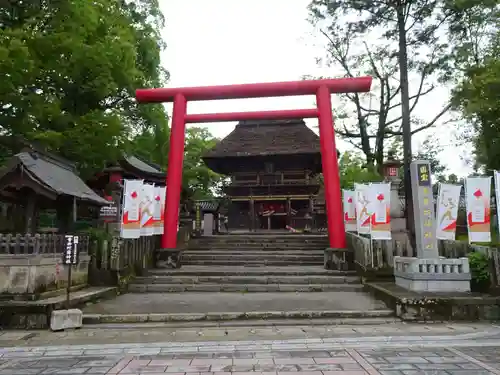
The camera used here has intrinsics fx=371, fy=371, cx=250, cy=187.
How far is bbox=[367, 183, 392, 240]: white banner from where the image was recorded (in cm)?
1069

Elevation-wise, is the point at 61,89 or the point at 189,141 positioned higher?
the point at 189,141

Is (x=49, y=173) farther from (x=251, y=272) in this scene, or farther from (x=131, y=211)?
(x=251, y=272)

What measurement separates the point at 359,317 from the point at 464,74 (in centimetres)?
1683

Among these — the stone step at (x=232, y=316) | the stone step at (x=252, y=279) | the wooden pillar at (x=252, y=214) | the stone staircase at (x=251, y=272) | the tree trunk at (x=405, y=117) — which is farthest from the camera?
the wooden pillar at (x=252, y=214)

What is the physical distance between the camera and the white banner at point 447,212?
1042 centimetres

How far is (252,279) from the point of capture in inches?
414

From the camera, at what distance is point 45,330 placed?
6684 millimetres

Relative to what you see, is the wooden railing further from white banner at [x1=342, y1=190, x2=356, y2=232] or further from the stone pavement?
white banner at [x1=342, y1=190, x2=356, y2=232]

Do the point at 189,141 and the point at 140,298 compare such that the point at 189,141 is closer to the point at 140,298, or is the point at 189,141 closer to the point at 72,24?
the point at 72,24

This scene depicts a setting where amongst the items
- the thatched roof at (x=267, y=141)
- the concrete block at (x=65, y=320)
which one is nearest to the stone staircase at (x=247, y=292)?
the concrete block at (x=65, y=320)

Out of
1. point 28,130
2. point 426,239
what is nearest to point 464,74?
point 426,239

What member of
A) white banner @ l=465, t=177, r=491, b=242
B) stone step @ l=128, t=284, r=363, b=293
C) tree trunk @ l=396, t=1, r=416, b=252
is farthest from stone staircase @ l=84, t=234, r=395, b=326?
tree trunk @ l=396, t=1, r=416, b=252

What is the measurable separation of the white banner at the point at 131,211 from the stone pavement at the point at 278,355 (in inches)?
154

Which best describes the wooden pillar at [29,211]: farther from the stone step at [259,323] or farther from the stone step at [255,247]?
the stone step at [255,247]
